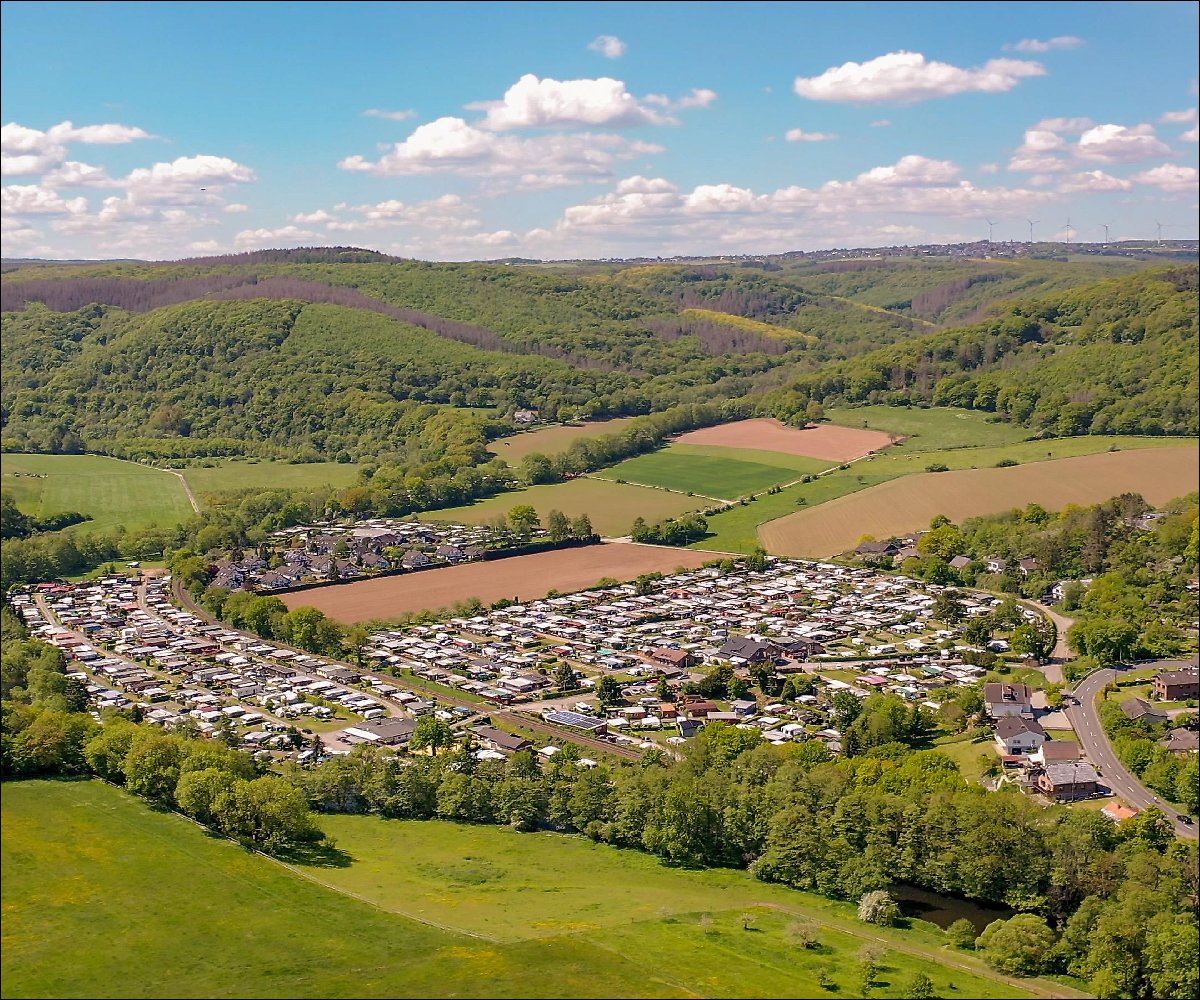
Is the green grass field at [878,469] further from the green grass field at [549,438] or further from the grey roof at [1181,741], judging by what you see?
the grey roof at [1181,741]

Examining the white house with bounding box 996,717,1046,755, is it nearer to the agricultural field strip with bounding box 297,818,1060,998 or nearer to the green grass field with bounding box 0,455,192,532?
the agricultural field strip with bounding box 297,818,1060,998

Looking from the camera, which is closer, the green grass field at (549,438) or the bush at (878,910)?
the bush at (878,910)

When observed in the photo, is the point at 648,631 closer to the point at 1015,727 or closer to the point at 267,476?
the point at 1015,727

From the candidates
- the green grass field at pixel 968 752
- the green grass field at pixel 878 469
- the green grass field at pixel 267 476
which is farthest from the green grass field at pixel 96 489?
the green grass field at pixel 878 469

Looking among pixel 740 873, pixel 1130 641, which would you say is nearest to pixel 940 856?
pixel 740 873

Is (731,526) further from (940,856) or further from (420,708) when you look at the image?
(940,856)

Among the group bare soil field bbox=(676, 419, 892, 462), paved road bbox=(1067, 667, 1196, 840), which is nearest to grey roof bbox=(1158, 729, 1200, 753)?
paved road bbox=(1067, 667, 1196, 840)

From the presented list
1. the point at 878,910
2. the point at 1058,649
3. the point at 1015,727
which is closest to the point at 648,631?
the point at 1058,649
